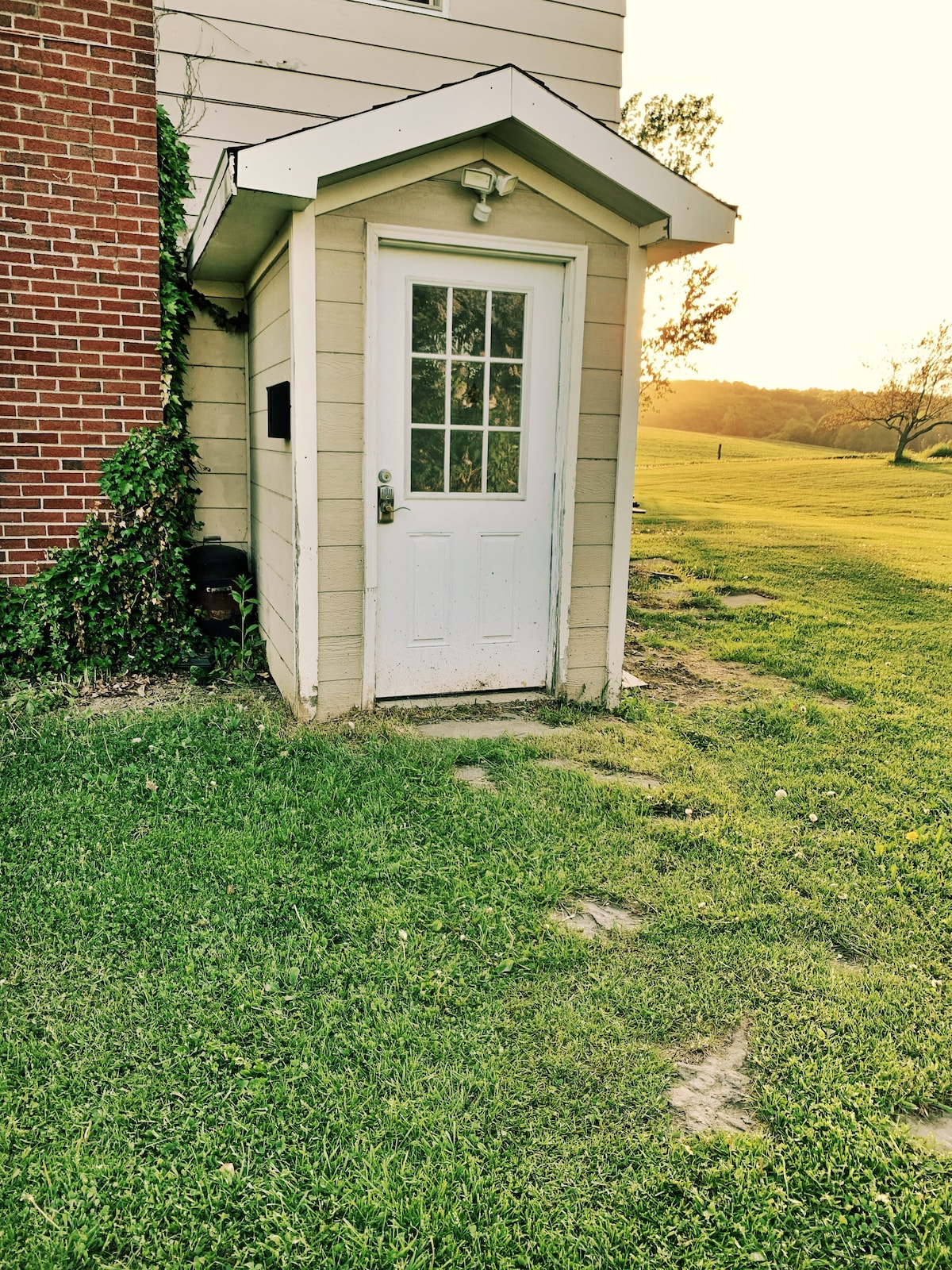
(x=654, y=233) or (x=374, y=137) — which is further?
(x=654, y=233)

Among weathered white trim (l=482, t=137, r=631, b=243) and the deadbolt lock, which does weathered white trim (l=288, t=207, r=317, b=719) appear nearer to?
the deadbolt lock

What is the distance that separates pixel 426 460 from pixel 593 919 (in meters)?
2.74

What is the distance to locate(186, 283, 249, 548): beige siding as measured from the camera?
5.92 metres

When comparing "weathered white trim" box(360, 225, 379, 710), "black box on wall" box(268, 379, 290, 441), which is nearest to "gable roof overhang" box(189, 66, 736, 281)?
"weathered white trim" box(360, 225, 379, 710)

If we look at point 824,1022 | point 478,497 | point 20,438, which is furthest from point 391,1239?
point 20,438

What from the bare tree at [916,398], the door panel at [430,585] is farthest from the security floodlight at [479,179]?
the bare tree at [916,398]

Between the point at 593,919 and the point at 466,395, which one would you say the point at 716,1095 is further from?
the point at 466,395

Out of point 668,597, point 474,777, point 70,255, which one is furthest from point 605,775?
point 668,597

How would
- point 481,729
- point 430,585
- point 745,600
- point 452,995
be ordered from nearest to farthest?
point 452,995, point 481,729, point 430,585, point 745,600

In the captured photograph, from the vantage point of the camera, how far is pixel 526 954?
2.74m

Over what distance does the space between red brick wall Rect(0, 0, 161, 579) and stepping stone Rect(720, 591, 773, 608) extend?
5.63 metres

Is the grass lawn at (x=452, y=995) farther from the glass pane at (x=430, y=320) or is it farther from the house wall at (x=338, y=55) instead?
the house wall at (x=338, y=55)

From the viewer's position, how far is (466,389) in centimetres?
486

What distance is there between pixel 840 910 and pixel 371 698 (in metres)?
2.61
